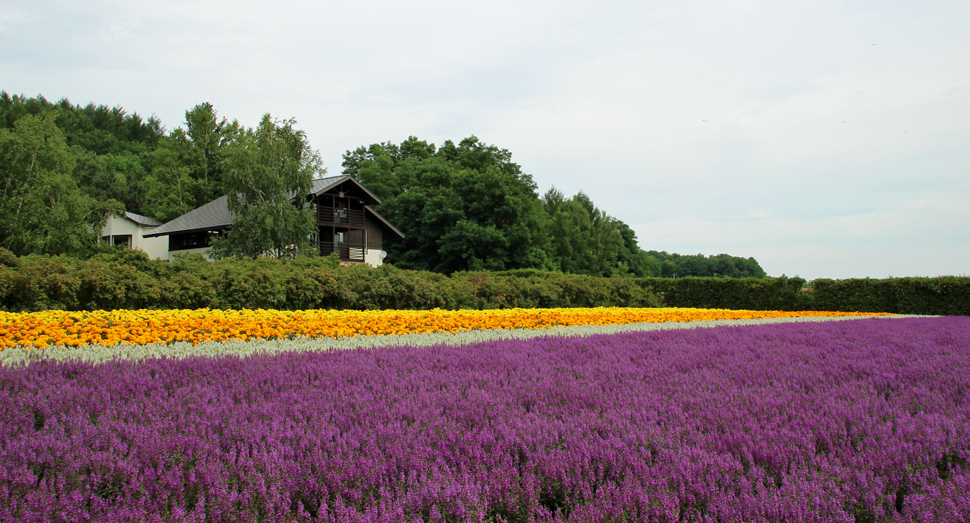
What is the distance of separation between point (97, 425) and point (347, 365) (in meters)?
2.11

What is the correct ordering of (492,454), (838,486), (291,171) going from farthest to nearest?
(291,171)
(492,454)
(838,486)

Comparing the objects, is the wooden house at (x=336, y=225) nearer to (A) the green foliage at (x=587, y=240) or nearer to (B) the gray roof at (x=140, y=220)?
(B) the gray roof at (x=140, y=220)

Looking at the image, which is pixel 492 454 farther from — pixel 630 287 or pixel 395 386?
pixel 630 287

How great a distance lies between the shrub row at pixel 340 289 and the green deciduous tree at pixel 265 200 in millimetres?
12485

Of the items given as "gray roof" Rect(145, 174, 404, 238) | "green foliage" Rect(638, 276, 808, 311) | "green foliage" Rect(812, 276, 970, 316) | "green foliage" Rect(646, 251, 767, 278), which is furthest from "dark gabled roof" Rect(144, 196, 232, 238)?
"green foliage" Rect(646, 251, 767, 278)

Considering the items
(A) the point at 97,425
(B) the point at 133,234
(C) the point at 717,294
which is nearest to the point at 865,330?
(A) the point at 97,425

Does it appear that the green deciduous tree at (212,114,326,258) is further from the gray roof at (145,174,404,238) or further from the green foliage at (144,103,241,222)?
the green foliage at (144,103,241,222)

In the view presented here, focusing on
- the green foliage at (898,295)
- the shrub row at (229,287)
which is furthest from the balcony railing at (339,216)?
the green foliage at (898,295)

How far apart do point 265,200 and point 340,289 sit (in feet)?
62.2

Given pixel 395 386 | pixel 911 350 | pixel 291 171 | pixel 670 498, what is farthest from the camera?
pixel 291 171

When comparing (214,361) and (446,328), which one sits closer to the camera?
(214,361)

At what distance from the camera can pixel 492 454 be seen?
8.76 ft

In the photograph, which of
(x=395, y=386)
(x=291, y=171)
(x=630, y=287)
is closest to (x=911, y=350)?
(x=395, y=386)

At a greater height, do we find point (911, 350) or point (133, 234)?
point (133, 234)
